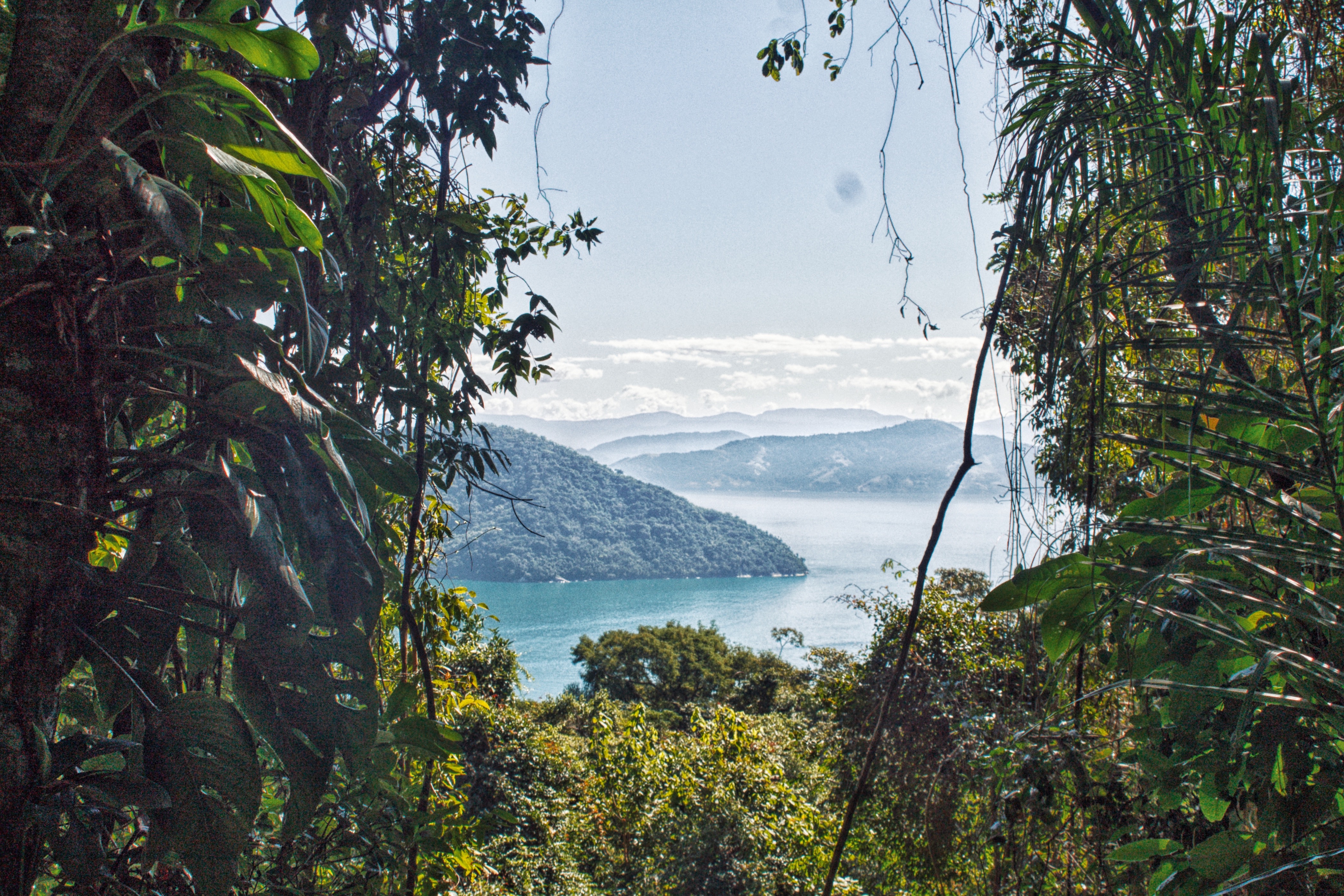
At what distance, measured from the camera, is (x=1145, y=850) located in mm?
968

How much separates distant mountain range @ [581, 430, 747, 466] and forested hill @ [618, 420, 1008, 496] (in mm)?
5379

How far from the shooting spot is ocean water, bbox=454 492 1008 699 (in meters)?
30.6

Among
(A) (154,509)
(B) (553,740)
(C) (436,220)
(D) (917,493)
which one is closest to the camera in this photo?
(A) (154,509)

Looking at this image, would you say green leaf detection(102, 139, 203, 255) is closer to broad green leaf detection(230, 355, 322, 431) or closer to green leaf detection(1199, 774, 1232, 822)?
broad green leaf detection(230, 355, 322, 431)

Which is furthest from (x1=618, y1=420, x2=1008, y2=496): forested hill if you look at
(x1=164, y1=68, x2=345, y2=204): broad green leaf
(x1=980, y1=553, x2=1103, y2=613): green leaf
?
(x1=164, y1=68, x2=345, y2=204): broad green leaf

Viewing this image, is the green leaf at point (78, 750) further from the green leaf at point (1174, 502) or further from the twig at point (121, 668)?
the green leaf at point (1174, 502)

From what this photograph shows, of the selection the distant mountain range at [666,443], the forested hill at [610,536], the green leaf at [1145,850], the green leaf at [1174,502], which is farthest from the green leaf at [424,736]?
the distant mountain range at [666,443]

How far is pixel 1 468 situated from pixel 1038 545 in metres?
1.08

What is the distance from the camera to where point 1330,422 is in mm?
672

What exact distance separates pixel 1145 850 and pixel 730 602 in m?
41.2

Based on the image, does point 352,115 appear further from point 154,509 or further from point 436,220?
point 154,509

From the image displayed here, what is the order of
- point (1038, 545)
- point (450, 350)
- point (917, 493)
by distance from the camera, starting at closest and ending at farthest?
point (1038, 545) < point (450, 350) < point (917, 493)

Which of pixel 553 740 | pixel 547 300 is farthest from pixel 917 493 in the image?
pixel 547 300

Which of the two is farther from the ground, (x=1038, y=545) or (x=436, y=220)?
(x=436, y=220)
